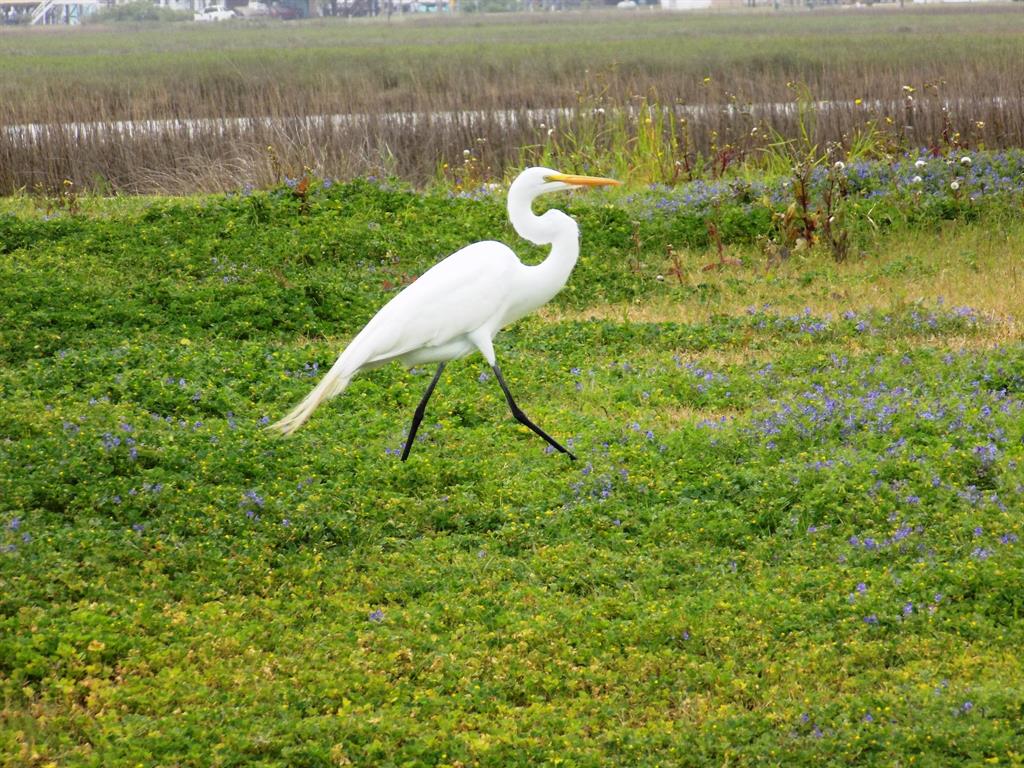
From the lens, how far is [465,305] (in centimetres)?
578

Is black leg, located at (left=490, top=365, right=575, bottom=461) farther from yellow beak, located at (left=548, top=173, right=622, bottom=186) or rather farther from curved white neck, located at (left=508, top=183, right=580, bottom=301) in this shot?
yellow beak, located at (left=548, top=173, right=622, bottom=186)

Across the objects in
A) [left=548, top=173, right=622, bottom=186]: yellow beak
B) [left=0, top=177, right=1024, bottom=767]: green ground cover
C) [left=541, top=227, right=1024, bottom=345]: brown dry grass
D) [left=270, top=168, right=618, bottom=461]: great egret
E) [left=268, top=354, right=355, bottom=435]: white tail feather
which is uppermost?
[left=548, top=173, right=622, bottom=186]: yellow beak

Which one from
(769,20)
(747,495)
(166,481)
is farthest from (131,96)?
(769,20)

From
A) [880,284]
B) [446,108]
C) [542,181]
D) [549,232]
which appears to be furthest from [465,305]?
[446,108]

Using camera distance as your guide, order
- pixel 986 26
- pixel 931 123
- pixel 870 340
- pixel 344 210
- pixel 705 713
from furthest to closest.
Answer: pixel 986 26 → pixel 931 123 → pixel 344 210 → pixel 870 340 → pixel 705 713

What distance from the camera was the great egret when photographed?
566cm

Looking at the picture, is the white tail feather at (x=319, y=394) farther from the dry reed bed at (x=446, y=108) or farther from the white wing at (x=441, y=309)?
the dry reed bed at (x=446, y=108)

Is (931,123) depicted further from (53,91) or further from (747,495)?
(53,91)

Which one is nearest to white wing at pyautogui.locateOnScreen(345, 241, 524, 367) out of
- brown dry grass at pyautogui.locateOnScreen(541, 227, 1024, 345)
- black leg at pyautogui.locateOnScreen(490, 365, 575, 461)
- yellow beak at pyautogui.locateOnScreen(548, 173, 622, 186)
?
black leg at pyautogui.locateOnScreen(490, 365, 575, 461)

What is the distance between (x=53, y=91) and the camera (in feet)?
56.4

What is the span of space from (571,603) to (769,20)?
46246 millimetres

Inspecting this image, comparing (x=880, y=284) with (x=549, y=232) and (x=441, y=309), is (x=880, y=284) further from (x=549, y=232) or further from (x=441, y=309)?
(x=441, y=309)

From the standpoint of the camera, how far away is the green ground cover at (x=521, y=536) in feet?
12.8

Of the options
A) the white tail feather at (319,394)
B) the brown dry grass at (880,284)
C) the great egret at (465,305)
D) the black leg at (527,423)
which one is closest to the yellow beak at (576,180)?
the great egret at (465,305)
